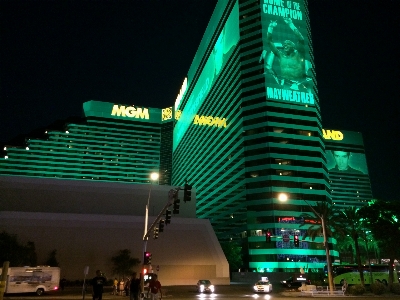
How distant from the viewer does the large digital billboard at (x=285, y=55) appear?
110938 mm

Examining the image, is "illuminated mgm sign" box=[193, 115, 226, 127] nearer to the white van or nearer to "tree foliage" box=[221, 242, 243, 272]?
"tree foliage" box=[221, 242, 243, 272]

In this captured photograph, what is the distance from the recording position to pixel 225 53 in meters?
130

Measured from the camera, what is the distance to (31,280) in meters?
37.6

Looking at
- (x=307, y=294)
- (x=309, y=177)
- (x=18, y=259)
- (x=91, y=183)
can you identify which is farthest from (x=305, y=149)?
(x=18, y=259)

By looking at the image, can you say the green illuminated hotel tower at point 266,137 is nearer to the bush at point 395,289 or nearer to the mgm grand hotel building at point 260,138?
the mgm grand hotel building at point 260,138

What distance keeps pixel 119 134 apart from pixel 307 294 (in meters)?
163

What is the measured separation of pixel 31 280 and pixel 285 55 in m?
98.4

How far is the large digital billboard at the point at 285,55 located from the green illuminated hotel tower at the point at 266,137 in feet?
1.04

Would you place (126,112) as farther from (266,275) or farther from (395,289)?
(395,289)

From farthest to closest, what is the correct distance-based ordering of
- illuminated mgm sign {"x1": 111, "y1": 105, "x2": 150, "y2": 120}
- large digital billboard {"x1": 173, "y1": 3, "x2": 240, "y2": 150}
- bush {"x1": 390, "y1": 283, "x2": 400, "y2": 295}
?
1. illuminated mgm sign {"x1": 111, "y1": 105, "x2": 150, "y2": 120}
2. large digital billboard {"x1": 173, "y1": 3, "x2": 240, "y2": 150}
3. bush {"x1": 390, "y1": 283, "x2": 400, "y2": 295}

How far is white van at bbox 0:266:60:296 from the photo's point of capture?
3666 cm

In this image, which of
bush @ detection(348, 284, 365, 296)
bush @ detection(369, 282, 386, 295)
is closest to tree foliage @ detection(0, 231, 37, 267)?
bush @ detection(348, 284, 365, 296)

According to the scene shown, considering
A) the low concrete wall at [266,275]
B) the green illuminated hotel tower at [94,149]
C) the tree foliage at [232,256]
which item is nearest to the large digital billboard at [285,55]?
the tree foliage at [232,256]

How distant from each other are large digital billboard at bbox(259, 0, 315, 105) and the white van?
84.0 m
